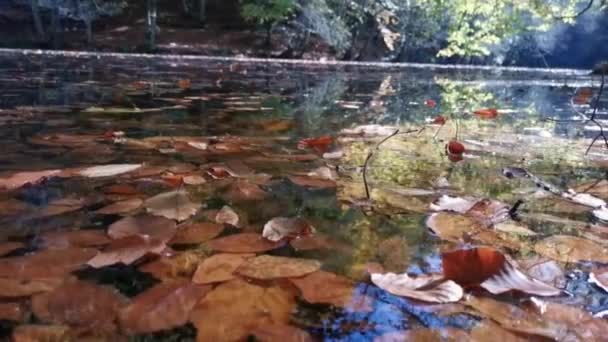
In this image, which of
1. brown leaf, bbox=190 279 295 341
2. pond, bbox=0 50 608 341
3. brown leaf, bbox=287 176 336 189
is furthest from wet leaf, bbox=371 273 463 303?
brown leaf, bbox=287 176 336 189

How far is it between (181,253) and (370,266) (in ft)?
0.92

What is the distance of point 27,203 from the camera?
873 mm

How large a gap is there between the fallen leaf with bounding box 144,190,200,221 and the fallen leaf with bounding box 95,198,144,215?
0.7 inches

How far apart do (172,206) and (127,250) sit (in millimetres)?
193

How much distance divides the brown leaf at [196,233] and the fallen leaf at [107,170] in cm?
37

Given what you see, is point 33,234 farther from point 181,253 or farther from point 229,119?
point 229,119

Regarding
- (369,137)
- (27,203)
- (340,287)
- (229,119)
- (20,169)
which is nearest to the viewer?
(340,287)

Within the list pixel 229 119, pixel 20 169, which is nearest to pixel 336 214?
pixel 20 169

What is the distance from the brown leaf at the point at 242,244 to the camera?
73cm

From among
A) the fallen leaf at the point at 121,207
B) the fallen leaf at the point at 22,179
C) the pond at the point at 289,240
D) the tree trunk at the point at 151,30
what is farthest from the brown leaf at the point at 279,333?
the tree trunk at the point at 151,30

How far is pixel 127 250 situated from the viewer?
69 cm

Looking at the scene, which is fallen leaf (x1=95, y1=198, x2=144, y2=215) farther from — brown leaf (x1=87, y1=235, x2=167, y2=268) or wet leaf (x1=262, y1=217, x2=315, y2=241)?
wet leaf (x1=262, y1=217, x2=315, y2=241)

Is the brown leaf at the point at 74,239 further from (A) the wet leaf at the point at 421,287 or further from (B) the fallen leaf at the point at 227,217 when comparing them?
(A) the wet leaf at the point at 421,287

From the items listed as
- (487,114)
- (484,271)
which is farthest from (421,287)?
(487,114)
